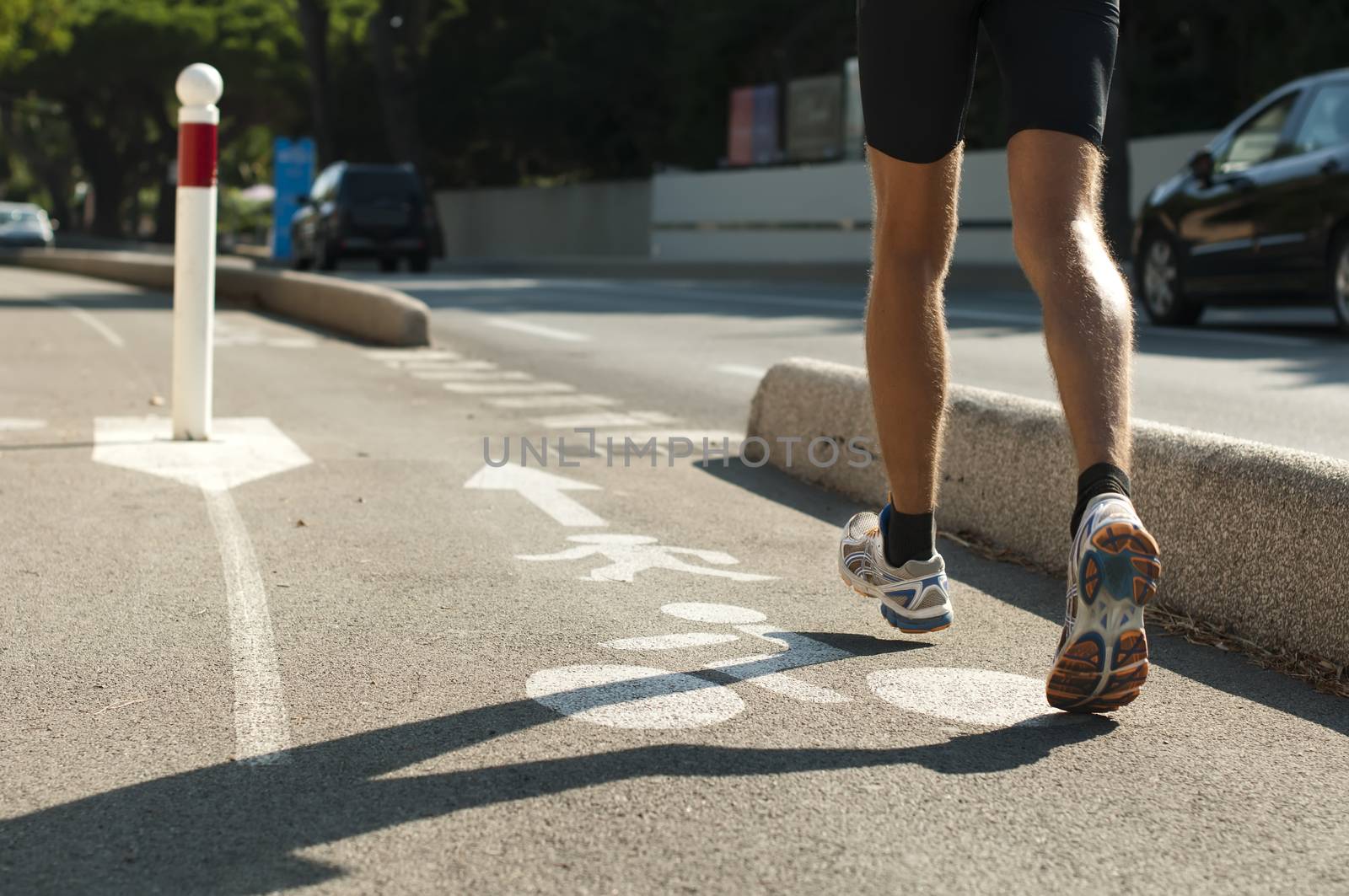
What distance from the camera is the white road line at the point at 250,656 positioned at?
2664 mm

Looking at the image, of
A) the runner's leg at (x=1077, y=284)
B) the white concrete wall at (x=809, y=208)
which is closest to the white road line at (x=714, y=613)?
the runner's leg at (x=1077, y=284)

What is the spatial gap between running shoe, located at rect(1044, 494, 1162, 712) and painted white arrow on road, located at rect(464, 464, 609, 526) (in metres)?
2.14

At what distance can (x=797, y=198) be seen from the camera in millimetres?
36500

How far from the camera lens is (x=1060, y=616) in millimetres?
3676

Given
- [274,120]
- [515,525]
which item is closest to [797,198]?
[274,120]

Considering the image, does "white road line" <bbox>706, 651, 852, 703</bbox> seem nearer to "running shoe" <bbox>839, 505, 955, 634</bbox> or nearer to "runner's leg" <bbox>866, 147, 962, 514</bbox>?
"running shoe" <bbox>839, 505, 955, 634</bbox>

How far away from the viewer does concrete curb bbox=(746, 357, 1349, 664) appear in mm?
3256

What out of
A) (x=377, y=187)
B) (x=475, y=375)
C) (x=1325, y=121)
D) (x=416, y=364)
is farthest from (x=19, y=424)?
(x=377, y=187)

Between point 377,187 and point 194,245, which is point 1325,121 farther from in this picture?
point 377,187

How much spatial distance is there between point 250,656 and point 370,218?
2707 cm

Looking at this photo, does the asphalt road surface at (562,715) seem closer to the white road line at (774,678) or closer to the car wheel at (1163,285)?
the white road line at (774,678)

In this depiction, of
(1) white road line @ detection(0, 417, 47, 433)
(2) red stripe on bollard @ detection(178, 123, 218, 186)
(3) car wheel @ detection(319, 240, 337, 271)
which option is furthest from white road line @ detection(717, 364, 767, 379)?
(3) car wheel @ detection(319, 240, 337, 271)

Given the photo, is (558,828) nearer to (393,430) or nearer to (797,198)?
(393,430)

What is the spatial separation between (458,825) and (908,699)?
93 cm
